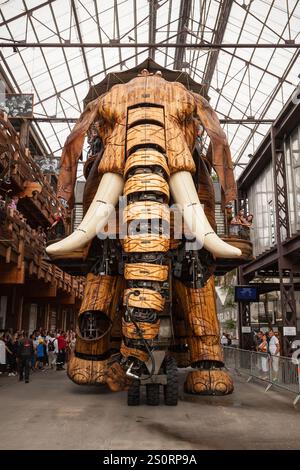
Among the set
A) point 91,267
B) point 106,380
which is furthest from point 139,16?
point 106,380

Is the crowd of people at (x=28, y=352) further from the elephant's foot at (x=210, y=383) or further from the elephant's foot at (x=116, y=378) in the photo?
the elephant's foot at (x=210, y=383)

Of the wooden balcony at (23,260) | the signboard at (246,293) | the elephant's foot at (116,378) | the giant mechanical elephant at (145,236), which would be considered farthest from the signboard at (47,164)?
the elephant's foot at (116,378)

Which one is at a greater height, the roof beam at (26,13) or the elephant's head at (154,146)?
the roof beam at (26,13)

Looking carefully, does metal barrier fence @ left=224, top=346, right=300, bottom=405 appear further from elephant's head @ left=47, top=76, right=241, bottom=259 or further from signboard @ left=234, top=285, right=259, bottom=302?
signboard @ left=234, top=285, right=259, bottom=302

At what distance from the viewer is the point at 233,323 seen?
33375mm

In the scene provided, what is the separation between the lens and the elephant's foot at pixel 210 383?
7328mm

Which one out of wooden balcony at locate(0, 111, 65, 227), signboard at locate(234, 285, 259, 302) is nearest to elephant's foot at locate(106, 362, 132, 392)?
wooden balcony at locate(0, 111, 65, 227)

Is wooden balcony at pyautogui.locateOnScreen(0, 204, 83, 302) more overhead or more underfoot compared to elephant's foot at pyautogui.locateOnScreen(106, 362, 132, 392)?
more overhead

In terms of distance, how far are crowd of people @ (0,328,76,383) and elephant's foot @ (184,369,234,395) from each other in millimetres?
4886

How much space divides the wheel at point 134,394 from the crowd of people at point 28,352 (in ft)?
15.9

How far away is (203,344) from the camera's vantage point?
7512 millimetres

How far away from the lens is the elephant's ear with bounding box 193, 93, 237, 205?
7.48m

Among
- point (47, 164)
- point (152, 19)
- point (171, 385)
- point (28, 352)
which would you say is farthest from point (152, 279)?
point (152, 19)
